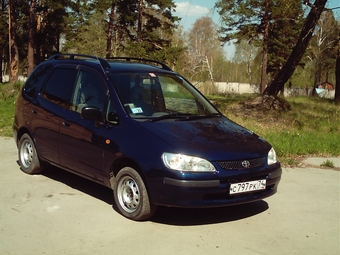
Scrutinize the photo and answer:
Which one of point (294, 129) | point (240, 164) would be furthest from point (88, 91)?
point (294, 129)

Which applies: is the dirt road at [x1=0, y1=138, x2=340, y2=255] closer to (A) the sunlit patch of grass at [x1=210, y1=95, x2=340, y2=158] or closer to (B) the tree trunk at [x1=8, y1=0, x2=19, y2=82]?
(A) the sunlit patch of grass at [x1=210, y1=95, x2=340, y2=158]

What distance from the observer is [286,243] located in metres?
4.73

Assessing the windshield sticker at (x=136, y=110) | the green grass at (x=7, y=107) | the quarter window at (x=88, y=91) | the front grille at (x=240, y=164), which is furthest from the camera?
the green grass at (x=7, y=107)

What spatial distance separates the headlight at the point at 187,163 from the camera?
475cm

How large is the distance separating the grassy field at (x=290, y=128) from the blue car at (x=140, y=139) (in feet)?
10.8

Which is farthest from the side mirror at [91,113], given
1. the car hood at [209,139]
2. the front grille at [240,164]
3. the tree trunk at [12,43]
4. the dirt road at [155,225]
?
the tree trunk at [12,43]

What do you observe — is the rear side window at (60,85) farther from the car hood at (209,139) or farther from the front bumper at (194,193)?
the front bumper at (194,193)

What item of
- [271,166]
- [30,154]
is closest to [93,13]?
[30,154]

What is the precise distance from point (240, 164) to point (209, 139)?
460 mm

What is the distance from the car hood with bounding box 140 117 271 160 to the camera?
4890 millimetres

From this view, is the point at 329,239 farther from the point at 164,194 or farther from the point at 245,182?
the point at 164,194

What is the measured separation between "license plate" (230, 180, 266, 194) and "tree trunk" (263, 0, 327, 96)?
10458mm

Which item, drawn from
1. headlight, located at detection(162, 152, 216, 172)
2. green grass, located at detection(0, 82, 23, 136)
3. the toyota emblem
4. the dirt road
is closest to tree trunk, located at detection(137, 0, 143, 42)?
green grass, located at detection(0, 82, 23, 136)

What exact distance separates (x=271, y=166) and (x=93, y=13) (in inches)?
1314
